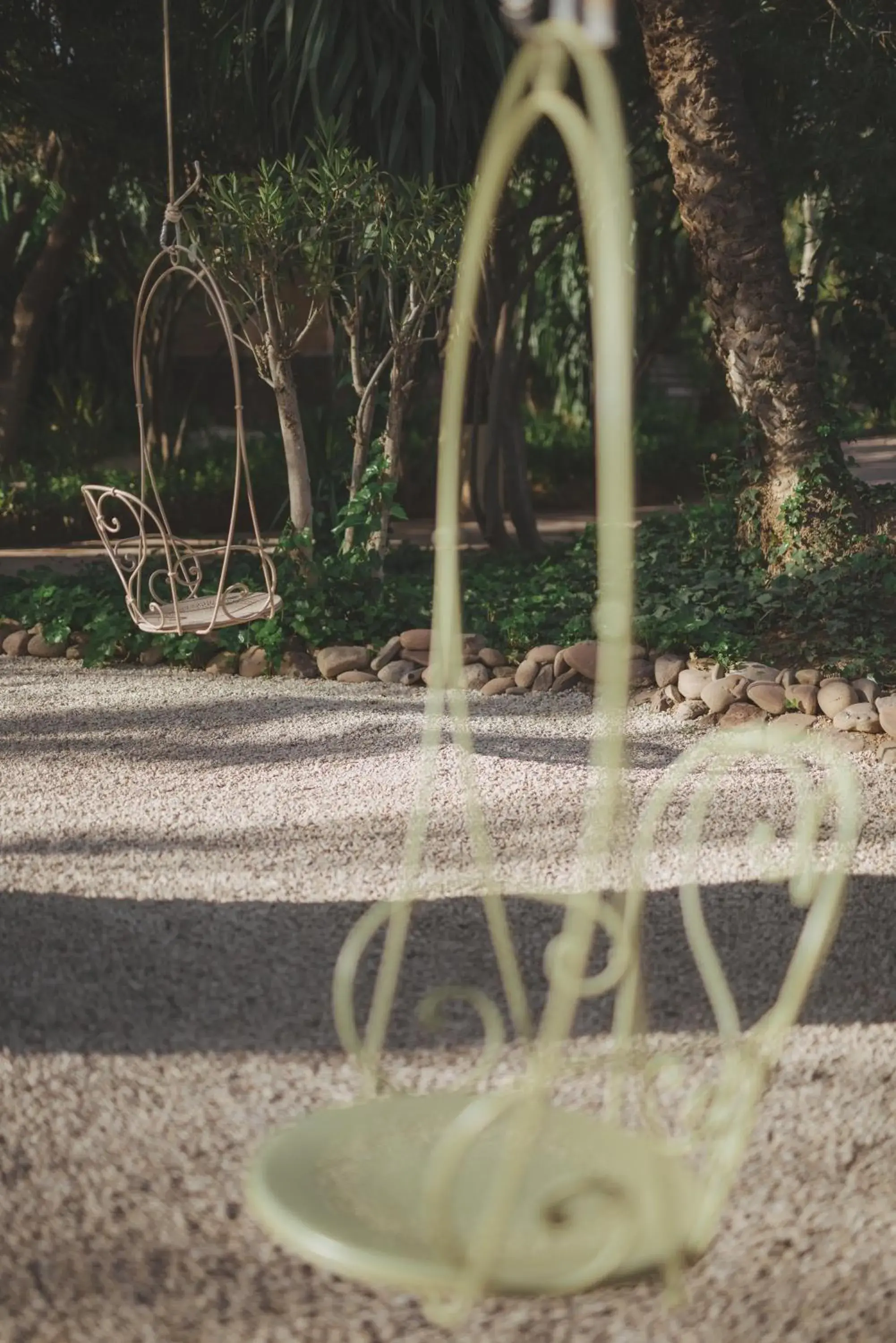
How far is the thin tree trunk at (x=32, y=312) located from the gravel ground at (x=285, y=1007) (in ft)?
20.1

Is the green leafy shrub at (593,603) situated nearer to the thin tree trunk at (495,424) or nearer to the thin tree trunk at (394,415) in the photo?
the thin tree trunk at (394,415)

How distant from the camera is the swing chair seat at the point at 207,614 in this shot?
4.93 metres

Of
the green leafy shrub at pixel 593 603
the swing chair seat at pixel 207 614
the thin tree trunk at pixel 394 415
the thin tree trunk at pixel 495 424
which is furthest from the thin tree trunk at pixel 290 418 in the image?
the thin tree trunk at pixel 495 424

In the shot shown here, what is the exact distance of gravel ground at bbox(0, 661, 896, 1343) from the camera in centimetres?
204

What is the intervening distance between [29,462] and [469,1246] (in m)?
12.3

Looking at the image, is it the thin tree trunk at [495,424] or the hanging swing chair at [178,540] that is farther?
the thin tree trunk at [495,424]

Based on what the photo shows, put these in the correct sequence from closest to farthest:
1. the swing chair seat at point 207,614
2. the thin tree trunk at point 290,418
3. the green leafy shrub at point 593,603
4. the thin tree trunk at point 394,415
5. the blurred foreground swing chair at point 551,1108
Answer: the blurred foreground swing chair at point 551,1108 < the swing chair seat at point 207,614 < the green leafy shrub at point 593,603 < the thin tree trunk at point 290,418 < the thin tree trunk at point 394,415

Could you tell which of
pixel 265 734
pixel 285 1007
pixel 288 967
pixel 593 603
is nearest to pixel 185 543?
pixel 265 734

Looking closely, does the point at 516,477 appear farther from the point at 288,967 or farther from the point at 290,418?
the point at 288,967

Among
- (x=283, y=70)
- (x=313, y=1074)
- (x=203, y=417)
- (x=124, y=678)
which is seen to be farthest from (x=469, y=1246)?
(x=203, y=417)

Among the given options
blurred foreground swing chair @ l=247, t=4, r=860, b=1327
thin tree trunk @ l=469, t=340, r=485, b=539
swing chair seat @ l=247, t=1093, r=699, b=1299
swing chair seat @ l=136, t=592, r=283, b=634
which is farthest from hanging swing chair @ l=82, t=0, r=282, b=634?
thin tree trunk @ l=469, t=340, r=485, b=539

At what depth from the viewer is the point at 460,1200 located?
1.74 m

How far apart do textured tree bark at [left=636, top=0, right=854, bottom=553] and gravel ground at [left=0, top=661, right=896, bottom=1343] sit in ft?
5.45

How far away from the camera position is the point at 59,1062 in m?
2.69
